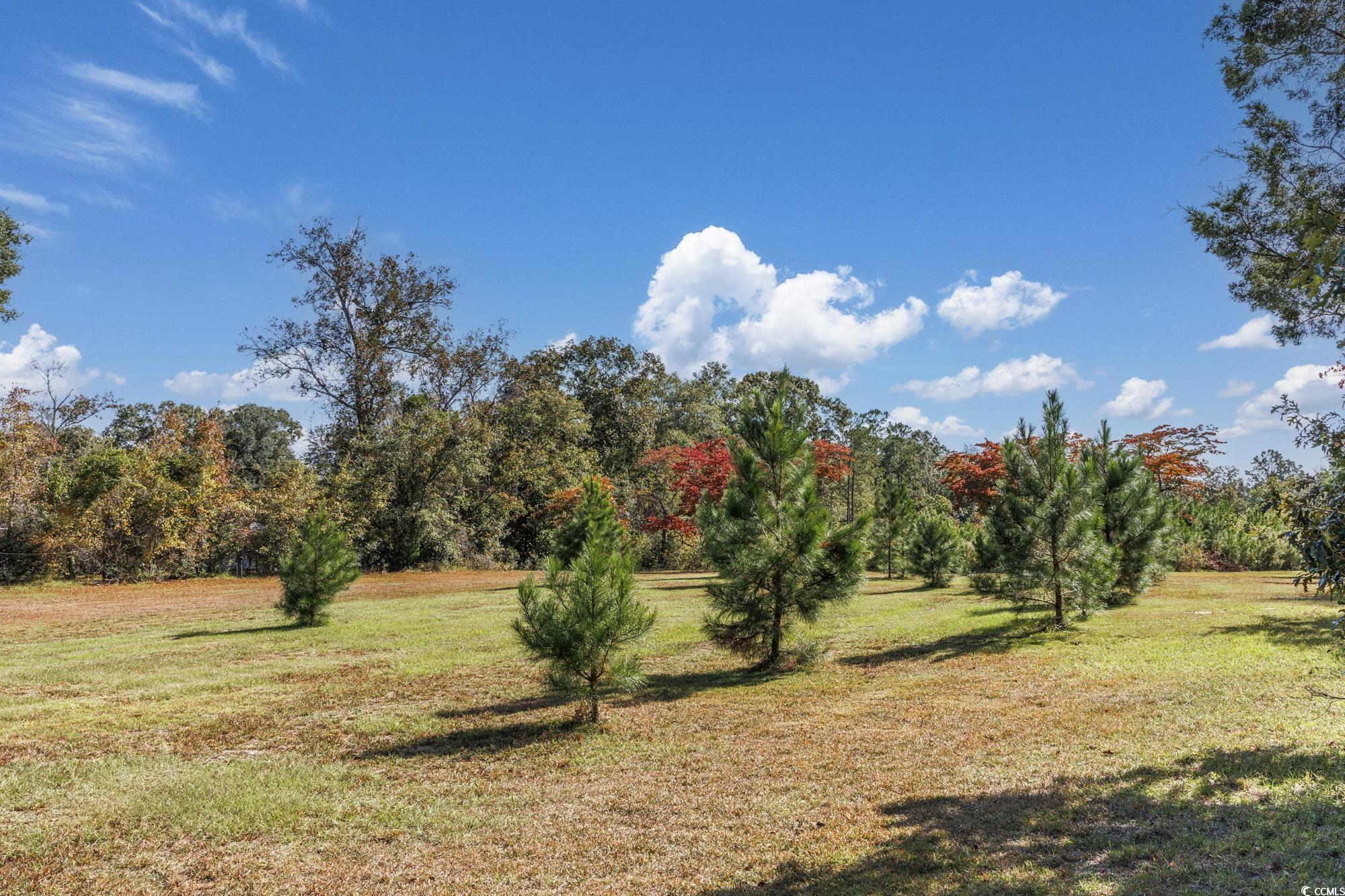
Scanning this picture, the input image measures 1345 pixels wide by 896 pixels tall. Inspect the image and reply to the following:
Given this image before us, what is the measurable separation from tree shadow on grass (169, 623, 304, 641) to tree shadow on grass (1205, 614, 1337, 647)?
60.8ft

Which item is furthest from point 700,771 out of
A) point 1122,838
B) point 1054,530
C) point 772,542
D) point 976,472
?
point 976,472

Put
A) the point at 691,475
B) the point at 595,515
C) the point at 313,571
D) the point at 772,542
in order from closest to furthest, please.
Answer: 1. the point at 772,542
2. the point at 313,571
3. the point at 595,515
4. the point at 691,475

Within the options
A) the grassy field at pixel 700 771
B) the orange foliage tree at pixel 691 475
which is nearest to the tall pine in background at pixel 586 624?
the grassy field at pixel 700 771

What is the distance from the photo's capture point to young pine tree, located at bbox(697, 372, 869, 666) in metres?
11.4

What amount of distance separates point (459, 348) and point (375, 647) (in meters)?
27.8

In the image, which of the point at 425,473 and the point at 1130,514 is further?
the point at 425,473

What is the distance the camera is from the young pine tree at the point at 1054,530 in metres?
12.8

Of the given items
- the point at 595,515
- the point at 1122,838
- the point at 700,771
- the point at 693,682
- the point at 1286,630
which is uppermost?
the point at 595,515

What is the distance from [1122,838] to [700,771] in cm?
349

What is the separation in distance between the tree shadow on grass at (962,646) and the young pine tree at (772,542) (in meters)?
1.50

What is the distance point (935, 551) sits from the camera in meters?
24.1

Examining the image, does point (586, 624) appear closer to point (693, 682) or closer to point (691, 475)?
point (693, 682)

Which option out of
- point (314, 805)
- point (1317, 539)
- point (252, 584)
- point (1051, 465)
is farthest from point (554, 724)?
point (252, 584)

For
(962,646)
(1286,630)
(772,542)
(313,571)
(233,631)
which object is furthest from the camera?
(313,571)
